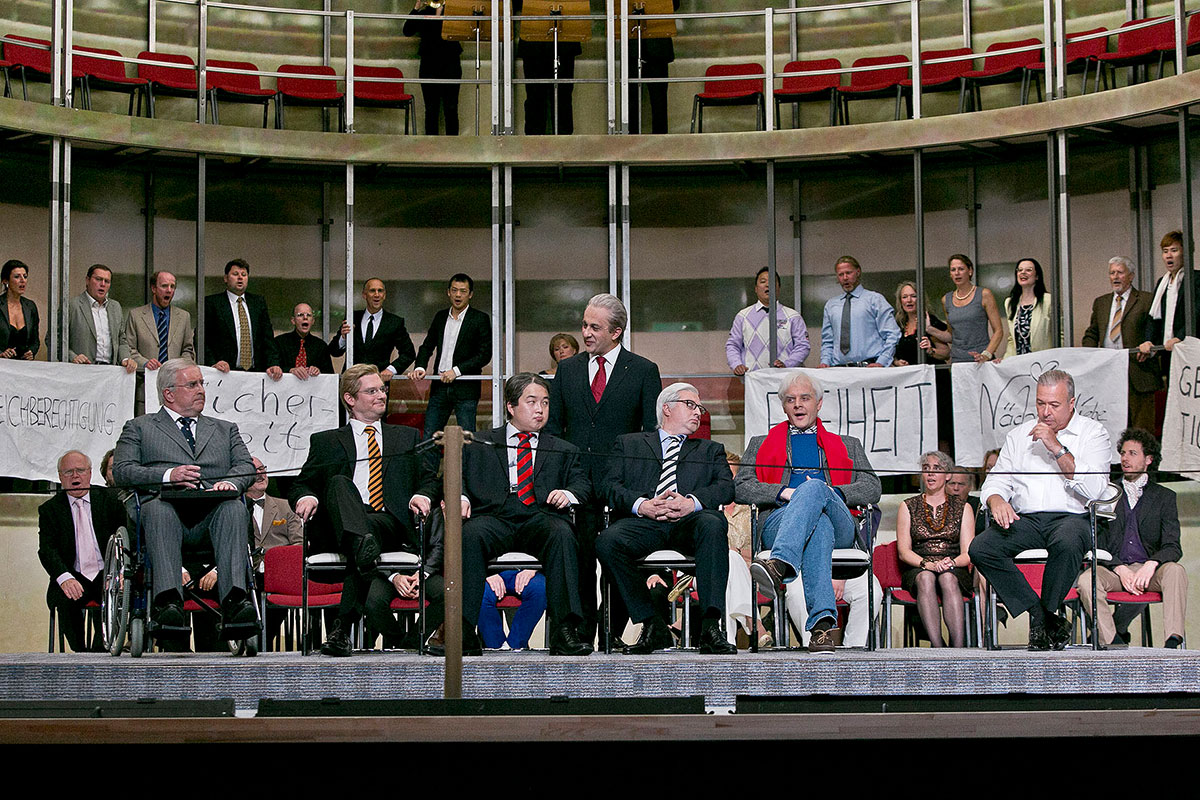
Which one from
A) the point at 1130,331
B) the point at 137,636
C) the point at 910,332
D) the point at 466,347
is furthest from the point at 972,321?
the point at 137,636

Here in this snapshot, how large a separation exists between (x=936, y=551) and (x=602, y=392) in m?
1.83

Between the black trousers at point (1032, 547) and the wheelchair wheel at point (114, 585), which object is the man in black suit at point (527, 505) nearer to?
the wheelchair wheel at point (114, 585)

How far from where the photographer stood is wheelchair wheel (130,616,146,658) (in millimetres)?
5430

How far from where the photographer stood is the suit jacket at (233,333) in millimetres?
10164

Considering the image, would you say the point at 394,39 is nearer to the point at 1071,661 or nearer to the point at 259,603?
the point at 259,603

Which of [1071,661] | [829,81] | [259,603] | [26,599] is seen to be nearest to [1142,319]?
[829,81]

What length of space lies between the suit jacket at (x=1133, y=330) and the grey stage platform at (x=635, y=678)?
4.64 meters

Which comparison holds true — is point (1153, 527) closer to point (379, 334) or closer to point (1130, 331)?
point (1130, 331)

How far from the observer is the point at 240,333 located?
10188 mm

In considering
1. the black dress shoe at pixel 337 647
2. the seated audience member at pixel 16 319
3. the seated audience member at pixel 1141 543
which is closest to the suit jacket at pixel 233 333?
the seated audience member at pixel 16 319

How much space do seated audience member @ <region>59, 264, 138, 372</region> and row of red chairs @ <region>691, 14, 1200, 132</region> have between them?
16.3ft

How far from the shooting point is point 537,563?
5.66 metres

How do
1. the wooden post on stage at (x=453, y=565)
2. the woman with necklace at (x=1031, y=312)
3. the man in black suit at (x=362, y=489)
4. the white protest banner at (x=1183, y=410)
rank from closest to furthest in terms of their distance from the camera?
the wooden post on stage at (x=453, y=565) < the man in black suit at (x=362, y=489) < the white protest banner at (x=1183, y=410) < the woman with necklace at (x=1031, y=312)

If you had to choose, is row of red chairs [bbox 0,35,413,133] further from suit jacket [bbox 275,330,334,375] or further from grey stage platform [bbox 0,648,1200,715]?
grey stage platform [bbox 0,648,1200,715]
